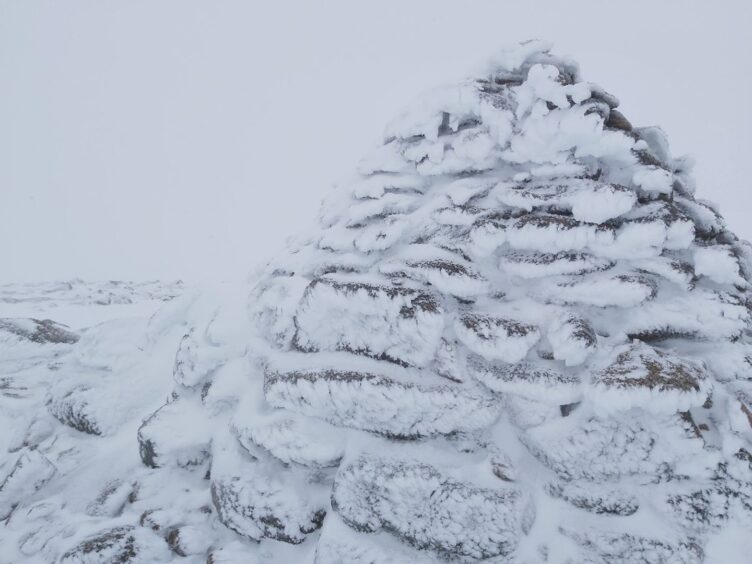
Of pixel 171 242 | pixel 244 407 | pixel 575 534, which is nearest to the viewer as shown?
pixel 575 534

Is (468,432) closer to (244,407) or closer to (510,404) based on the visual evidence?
(510,404)

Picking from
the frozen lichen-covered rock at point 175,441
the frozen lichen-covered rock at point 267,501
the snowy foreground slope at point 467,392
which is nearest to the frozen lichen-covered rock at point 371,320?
the snowy foreground slope at point 467,392

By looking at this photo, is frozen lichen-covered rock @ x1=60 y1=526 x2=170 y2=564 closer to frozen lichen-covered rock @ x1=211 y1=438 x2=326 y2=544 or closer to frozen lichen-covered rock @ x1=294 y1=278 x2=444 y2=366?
frozen lichen-covered rock @ x1=211 y1=438 x2=326 y2=544

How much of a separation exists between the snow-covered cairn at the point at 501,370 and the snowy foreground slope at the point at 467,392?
0.11 ft

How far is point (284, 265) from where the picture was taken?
9602 mm

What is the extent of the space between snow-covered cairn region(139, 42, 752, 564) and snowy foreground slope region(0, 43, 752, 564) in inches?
1.3

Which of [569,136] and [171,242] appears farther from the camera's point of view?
[171,242]

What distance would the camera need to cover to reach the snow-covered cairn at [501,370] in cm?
557

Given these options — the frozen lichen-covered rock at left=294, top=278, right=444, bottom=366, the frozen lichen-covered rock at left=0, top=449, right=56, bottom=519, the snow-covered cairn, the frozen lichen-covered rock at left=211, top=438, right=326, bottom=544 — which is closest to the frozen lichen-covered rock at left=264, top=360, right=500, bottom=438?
the snow-covered cairn

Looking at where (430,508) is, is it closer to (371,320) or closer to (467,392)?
(467,392)

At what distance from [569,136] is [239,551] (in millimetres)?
8358

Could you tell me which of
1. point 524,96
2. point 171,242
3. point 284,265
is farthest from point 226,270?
point 524,96

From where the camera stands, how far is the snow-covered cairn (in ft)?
18.3

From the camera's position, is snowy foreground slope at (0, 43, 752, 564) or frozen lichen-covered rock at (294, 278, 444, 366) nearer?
snowy foreground slope at (0, 43, 752, 564)
